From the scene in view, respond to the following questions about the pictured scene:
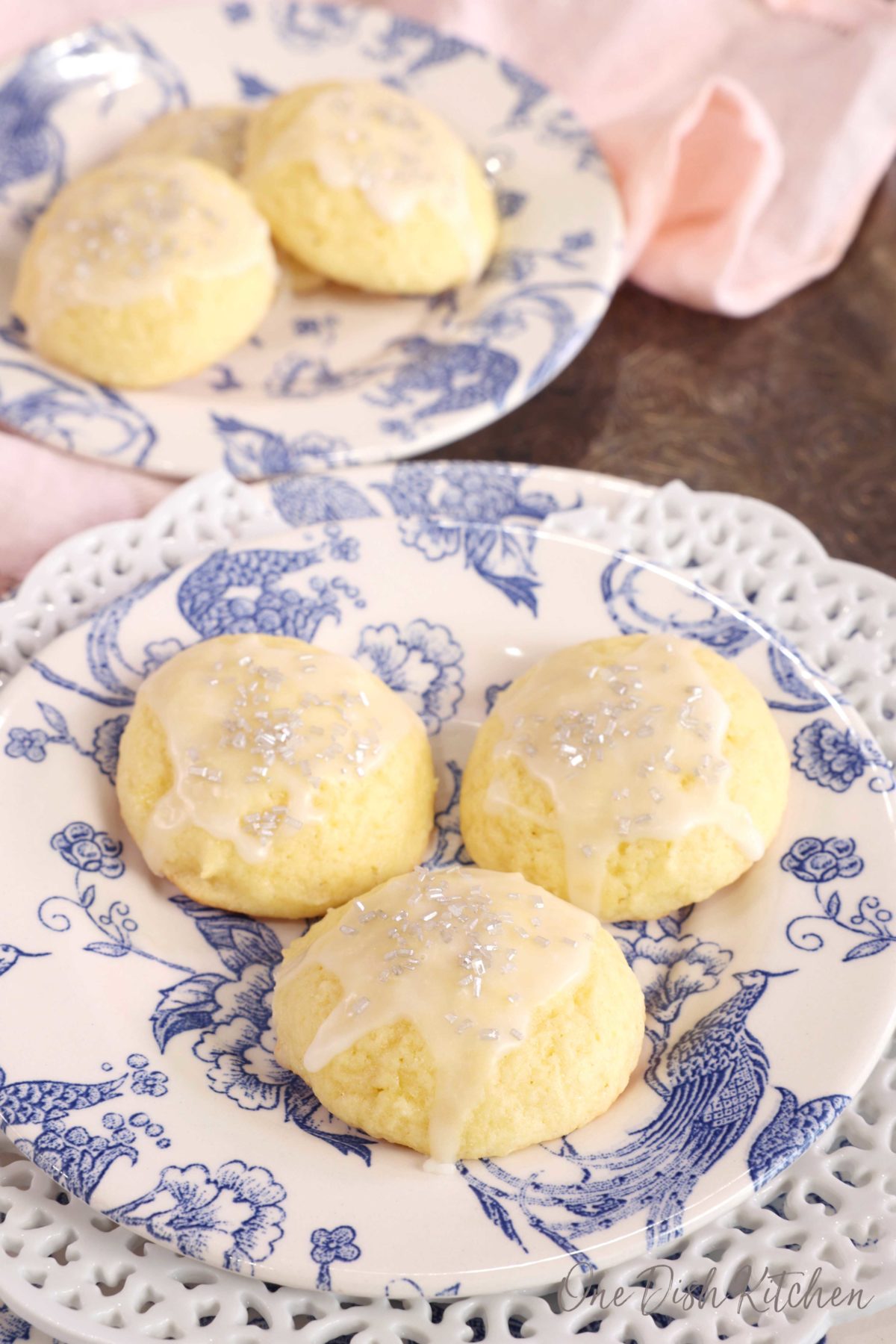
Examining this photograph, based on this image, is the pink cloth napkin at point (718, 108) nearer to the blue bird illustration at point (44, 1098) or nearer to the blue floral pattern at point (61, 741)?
the blue floral pattern at point (61, 741)

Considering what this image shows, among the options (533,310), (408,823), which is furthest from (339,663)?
(533,310)

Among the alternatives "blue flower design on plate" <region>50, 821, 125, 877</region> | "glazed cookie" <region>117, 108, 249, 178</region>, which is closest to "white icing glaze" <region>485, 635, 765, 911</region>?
"blue flower design on plate" <region>50, 821, 125, 877</region>

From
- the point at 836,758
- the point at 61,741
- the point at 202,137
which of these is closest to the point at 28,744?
the point at 61,741

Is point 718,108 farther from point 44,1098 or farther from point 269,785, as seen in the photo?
point 44,1098

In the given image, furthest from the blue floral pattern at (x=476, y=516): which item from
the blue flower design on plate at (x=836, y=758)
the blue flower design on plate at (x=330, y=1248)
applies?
the blue flower design on plate at (x=330, y=1248)

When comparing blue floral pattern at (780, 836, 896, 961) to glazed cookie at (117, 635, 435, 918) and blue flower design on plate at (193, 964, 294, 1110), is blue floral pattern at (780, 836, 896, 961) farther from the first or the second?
blue flower design on plate at (193, 964, 294, 1110)

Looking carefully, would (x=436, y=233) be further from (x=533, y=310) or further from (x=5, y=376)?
(x=5, y=376)
